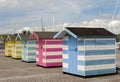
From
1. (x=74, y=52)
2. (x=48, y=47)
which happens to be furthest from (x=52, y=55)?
(x=74, y=52)

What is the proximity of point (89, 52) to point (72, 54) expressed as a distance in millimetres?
958

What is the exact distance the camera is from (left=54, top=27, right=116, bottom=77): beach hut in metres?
12.4

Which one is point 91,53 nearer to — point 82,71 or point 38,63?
point 82,71

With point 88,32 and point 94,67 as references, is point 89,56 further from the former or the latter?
point 88,32

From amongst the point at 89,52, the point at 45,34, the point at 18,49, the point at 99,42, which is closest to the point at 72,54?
the point at 89,52

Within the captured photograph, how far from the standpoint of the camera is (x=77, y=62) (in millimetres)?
12773

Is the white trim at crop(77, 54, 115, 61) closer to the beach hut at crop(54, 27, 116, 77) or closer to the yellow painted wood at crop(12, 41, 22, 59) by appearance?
the beach hut at crop(54, 27, 116, 77)

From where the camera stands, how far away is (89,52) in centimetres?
1253

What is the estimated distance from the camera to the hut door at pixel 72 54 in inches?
509

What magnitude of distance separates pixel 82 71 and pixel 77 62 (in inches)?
21.5

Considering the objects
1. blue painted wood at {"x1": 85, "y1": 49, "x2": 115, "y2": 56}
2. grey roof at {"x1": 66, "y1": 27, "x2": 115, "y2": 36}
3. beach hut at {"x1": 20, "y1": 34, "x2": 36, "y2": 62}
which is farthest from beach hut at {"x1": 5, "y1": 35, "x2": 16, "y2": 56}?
blue painted wood at {"x1": 85, "y1": 49, "x2": 115, "y2": 56}

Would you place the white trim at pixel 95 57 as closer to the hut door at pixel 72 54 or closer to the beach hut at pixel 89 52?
the beach hut at pixel 89 52

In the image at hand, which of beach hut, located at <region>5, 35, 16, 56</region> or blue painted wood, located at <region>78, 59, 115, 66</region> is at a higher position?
beach hut, located at <region>5, 35, 16, 56</region>

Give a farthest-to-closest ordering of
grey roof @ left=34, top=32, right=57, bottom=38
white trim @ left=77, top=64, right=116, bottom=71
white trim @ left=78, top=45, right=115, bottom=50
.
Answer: grey roof @ left=34, top=32, right=57, bottom=38 < white trim @ left=78, top=45, right=115, bottom=50 < white trim @ left=77, top=64, right=116, bottom=71
